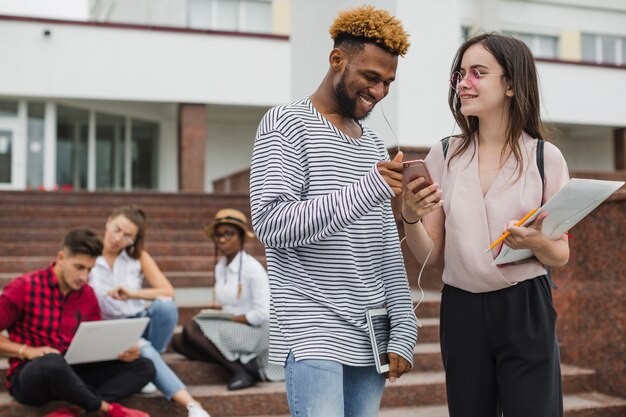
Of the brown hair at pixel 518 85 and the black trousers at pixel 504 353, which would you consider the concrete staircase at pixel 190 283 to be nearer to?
the black trousers at pixel 504 353

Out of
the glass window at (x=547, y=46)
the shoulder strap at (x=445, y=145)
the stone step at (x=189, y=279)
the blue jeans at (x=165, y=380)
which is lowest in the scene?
the blue jeans at (x=165, y=380)

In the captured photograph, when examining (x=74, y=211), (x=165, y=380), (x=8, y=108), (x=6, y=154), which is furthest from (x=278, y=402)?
(x=6, y=154)

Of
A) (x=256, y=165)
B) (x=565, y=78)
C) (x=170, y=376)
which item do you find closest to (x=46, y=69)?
(x=565, y=78)

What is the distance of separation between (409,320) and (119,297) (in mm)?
3305

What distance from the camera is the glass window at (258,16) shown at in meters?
21.2

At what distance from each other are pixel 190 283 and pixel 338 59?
20.9 feet

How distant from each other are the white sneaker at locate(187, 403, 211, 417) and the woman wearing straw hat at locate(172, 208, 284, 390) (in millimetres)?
427

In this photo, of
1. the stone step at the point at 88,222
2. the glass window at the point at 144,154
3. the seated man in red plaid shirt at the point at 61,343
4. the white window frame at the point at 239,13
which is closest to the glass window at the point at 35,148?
the glass window at the point at 144,154

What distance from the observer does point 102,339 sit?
4.69 m

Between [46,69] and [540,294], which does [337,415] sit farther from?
[46,69]

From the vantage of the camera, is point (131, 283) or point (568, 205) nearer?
point (568, 205)

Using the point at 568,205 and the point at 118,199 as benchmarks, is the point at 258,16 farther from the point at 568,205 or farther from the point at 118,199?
the point at 568,205

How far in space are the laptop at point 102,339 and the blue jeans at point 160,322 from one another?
53 centimetres

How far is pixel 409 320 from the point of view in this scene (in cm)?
249
